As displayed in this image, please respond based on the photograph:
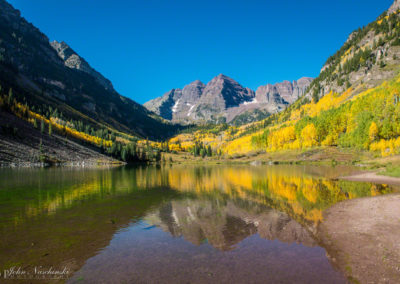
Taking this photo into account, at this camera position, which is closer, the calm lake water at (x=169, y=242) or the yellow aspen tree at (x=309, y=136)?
the calm lake water at (x=169, y=242)

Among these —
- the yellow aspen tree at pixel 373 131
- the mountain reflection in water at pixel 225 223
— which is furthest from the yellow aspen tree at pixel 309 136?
the mountain reflection in water at pixel 225 223

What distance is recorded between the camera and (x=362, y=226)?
65.6ft

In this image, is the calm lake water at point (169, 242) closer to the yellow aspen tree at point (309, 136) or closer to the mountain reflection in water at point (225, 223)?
the mountain reflection in water at point (225, 223)

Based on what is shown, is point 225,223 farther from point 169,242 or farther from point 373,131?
point 373,131

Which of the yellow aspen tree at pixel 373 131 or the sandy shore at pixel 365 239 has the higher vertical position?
the yellow aspen tree at pixel 373 131

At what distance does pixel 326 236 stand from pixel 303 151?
481ft

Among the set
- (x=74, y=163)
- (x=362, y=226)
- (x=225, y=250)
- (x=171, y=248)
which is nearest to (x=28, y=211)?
(x=171, y=248)

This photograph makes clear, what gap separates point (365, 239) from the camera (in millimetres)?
17062

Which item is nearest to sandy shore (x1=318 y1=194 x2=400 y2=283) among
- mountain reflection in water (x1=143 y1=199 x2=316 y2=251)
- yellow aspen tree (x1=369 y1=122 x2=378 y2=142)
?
mountain reflection in water (x1=143 y1=199 x2=316 y2=251)

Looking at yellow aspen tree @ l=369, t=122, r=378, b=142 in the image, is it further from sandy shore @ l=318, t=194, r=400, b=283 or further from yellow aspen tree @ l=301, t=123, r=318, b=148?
sandy shore @ l=318, t=194, r=400, b=283

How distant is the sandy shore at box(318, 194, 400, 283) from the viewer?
41.0 ft

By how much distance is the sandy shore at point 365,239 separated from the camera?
1250cm

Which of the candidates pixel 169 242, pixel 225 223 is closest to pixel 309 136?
pixel 225 223

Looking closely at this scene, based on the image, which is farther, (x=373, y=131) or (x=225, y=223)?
(x=373, y=131)
